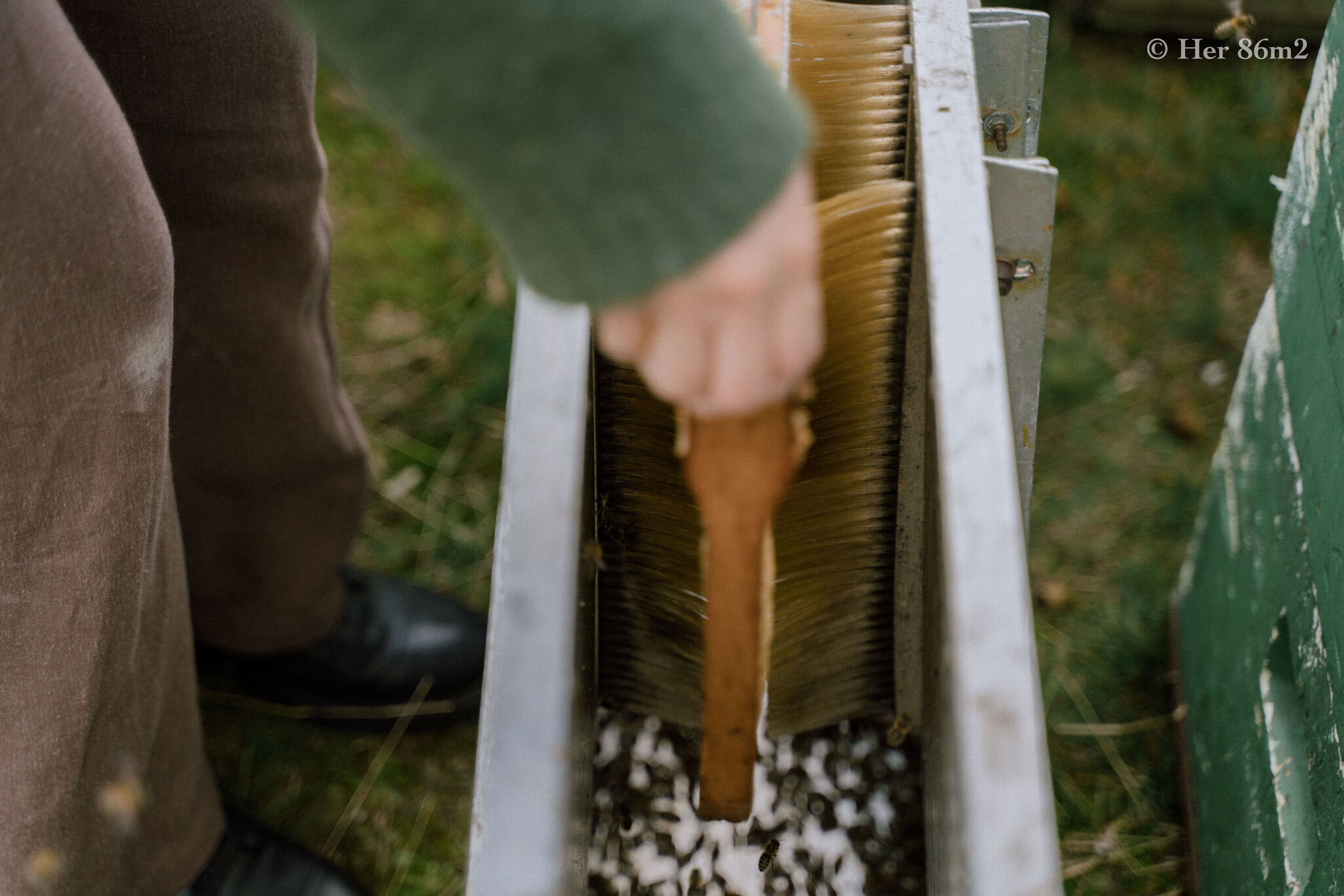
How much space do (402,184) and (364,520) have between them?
1.06 meters

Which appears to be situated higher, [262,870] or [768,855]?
[768,855]

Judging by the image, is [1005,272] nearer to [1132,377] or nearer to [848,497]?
[848,497]

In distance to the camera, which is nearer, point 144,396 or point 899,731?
point 144,396

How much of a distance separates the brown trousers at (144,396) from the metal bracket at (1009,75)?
0.78 metres

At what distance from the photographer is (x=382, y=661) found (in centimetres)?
198


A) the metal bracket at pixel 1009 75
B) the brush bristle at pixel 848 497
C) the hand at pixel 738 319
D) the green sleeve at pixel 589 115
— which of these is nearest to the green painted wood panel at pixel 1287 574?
the metal bracket at pixel 1009 75

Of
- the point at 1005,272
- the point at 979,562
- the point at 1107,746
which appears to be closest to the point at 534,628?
the point at 979,562

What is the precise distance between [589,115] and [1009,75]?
2.45 feet

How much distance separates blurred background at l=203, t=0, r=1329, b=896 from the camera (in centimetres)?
193

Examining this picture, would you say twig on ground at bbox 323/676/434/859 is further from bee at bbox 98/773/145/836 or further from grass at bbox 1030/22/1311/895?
grass at bbox 1030/22/1311/895

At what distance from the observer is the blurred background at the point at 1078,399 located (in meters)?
1.93

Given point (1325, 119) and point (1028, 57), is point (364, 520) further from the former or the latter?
point (1325, 119)

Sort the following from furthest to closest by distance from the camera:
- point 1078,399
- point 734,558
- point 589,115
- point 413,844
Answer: point 1078,399 < point 413,844 < point 734,558 < point 589,115

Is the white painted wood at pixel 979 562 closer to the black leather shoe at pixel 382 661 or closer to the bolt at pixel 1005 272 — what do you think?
the bolt at pixel 1005 272
